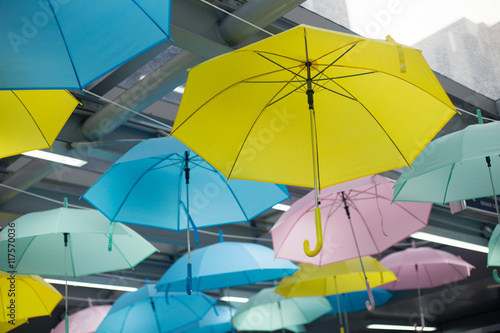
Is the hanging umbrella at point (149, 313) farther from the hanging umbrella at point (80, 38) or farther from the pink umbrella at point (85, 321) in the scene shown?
the hanging umbrella at point (80, 38)

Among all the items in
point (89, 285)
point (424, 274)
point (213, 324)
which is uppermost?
point (89, 285)

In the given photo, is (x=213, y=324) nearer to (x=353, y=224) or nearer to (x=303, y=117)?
(x=353, y=224)

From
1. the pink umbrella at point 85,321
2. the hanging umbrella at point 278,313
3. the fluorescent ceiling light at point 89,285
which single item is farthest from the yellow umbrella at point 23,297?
the fluorescent ceiling light at point 89,285

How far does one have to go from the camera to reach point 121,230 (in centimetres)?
405

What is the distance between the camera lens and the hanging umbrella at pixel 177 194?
3.72 m

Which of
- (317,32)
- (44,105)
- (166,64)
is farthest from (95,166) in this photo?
(317,32)

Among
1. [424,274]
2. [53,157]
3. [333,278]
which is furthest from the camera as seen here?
[424,274]

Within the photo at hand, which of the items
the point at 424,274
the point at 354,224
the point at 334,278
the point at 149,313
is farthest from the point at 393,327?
the point at 354,224

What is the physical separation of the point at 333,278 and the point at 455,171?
2388 millimetres

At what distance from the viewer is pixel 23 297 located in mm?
4766

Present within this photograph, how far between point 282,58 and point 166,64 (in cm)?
193

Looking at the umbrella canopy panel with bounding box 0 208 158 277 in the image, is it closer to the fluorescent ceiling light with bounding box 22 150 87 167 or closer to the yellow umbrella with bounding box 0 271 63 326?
the yellow umbrella with bounding box 0 271 63 326

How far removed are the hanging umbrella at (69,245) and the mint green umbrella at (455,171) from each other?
2058mm

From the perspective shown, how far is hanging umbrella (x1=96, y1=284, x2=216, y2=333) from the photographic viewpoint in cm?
521
